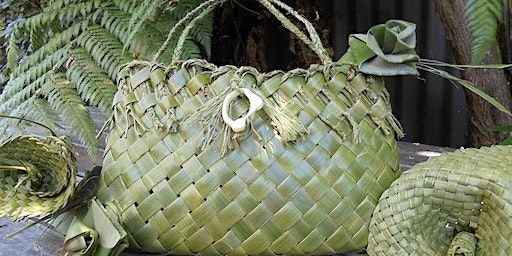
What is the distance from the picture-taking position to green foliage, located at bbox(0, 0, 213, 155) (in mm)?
940

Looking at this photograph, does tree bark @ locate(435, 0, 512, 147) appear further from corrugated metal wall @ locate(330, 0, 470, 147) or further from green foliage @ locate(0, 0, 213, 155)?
corrugated metal wall @ locate(330, 0, 470, 147)

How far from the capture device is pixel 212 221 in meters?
0.71

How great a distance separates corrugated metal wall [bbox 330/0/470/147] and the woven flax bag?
167cm

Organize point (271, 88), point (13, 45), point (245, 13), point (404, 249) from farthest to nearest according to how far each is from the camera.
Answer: point (245, 13) < point (13, 45) < point (271, 88) < point (404, 249)

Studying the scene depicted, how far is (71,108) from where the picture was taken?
0.94 m

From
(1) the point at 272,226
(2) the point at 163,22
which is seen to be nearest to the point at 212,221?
(1) the point at 272,226

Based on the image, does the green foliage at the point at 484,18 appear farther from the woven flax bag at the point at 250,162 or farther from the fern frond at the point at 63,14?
the fern frond at the point at 63,14

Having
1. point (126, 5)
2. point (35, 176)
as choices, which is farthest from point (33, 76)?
point (35, 176)

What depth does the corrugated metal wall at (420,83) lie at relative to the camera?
94.3 inches

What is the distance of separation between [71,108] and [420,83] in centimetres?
180

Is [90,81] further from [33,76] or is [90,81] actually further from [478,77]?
[478,77]

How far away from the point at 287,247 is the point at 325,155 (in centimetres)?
11

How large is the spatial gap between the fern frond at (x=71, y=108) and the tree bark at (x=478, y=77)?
655 millimetres

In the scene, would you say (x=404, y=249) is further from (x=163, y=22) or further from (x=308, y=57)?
(x=308, y=57)
